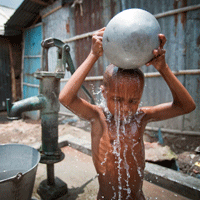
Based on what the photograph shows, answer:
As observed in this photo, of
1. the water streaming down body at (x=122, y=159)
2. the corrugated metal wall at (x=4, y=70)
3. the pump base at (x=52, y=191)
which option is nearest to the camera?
the water streaming down body at (x=122, y=159)

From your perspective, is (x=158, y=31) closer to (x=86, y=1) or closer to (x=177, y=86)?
(x=177, y=86)

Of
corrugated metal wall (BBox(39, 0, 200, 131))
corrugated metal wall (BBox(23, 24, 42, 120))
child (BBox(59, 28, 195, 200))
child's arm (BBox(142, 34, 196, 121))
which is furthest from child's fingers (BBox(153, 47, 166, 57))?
corrugated metal wall (BBox(23, 24, 42, 120))

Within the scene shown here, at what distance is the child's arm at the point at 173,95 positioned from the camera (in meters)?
1.15

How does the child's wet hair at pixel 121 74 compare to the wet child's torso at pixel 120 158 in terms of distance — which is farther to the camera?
the wet child's torso at pixel 120 158

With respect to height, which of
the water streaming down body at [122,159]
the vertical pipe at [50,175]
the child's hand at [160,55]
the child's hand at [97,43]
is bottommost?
the vertical pipe at [50,175]

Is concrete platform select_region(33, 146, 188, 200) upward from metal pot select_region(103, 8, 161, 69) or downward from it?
downward

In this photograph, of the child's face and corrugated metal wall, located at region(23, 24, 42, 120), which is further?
corrugated metal wall, located at region(23, 24, 42, 120)

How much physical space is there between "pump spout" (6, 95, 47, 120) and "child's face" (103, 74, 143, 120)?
0.89m

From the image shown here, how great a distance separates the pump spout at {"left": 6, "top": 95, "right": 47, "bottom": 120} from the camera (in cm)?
173

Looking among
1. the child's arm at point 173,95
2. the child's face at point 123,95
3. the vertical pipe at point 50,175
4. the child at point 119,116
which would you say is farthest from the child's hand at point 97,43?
the vertical pipe at point 50,175

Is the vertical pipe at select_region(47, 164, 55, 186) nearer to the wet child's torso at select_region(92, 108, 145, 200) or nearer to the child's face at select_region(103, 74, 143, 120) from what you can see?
the wet child's torso at select_region(92, 108, 145, 200)

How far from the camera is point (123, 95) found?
131 cm

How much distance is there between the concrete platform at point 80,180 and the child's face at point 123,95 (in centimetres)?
147

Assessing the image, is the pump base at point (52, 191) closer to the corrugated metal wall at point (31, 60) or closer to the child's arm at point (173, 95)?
the child's arm at point (173, 95)
